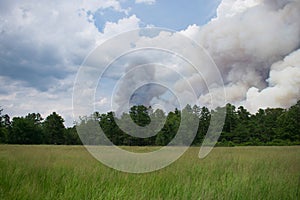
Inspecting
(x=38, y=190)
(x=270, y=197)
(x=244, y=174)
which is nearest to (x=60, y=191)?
(x=38, y=190)

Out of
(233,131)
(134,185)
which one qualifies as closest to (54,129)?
(233,131)

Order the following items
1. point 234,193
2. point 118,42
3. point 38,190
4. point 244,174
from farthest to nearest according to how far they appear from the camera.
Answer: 1. point 118,42
2. point 244,174
3. point 234,193
4. point 38,190

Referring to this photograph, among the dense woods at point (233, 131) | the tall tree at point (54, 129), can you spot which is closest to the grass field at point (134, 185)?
the dense woods at point (233, 131)

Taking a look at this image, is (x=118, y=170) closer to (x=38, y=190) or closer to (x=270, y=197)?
(x=38, y=190)

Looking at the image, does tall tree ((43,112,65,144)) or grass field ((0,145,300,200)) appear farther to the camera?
tall tree ((43,112,65,144))

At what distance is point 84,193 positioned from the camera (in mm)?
4812

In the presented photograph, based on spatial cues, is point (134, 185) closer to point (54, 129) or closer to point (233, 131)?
point (233, 131)

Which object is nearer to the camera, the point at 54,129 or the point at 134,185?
the point at 134,185

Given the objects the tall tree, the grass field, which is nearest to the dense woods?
the tall tree

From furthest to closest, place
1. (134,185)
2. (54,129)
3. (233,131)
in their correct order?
(54,129), (233,131), (134,185)

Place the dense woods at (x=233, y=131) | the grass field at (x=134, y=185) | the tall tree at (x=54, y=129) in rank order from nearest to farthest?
the grass field at (x=134, y=185), the dense woods at (x=233, y=131), the tall tree at (x=54, y=129)

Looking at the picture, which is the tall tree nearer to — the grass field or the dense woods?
the dense woods

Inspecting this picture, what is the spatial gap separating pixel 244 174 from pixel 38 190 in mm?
4350

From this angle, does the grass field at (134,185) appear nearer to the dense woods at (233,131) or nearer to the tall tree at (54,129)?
the dense woods at (233,131)
